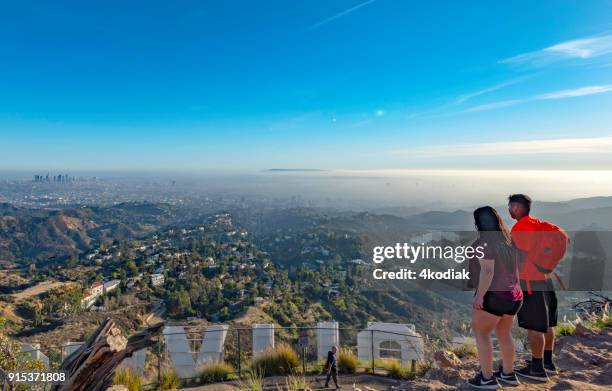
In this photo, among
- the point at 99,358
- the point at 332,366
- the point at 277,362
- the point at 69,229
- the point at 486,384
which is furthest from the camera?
the point at 69,229

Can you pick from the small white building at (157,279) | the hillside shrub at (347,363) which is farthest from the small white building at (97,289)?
the hillside shrub at (347,363)

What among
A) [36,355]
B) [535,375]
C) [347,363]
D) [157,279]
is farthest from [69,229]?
[535,375]

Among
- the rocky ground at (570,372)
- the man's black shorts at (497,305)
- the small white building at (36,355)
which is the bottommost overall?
the small white building at (36,355)

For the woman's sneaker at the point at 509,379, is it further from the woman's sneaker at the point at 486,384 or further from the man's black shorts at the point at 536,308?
the man's black shorts at the point at 536,308

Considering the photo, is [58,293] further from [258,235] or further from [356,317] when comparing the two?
[258,235]

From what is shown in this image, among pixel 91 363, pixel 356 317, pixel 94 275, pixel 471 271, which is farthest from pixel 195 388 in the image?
pixel 94 275

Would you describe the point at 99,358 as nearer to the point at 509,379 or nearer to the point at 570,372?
the point at 509,379
